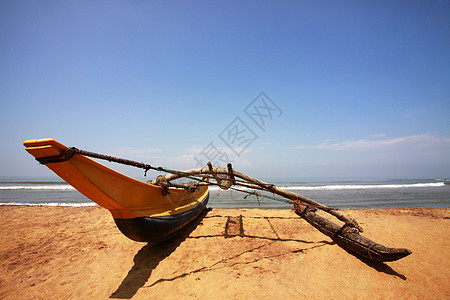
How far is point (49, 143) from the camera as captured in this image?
2367 mm

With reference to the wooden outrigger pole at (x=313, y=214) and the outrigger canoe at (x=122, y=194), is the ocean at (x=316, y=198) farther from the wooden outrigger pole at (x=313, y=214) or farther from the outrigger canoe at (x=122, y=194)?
the outrigger canoe at (x=122, y=194)

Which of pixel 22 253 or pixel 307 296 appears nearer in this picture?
pixel 307 296

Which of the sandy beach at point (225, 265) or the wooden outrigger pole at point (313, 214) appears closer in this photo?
the sandy beach at point (225, 265)

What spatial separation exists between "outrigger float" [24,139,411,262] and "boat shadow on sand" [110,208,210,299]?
1.52ft

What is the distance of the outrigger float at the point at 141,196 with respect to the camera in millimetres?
2645

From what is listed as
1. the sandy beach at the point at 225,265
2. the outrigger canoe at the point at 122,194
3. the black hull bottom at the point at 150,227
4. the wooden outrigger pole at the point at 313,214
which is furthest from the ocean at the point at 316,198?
the outrigger canoe at the point at 122,194

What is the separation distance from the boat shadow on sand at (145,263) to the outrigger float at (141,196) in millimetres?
462

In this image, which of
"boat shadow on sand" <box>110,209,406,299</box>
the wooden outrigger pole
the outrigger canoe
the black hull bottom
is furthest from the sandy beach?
the outrigger canoe

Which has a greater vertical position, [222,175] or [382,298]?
[222,175]

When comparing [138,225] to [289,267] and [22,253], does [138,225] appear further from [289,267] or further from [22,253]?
[22,253]

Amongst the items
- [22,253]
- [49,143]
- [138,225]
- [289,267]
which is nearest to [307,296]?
[289,267]

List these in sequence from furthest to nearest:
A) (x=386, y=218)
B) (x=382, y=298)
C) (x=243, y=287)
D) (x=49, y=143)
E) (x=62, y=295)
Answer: (x=386, y=218) → (x=62, y=295) → (x=243, y=287) → (x=382, y=298) → (x=49, y=143)

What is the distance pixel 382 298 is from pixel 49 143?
564cm

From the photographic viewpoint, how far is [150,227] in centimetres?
403
